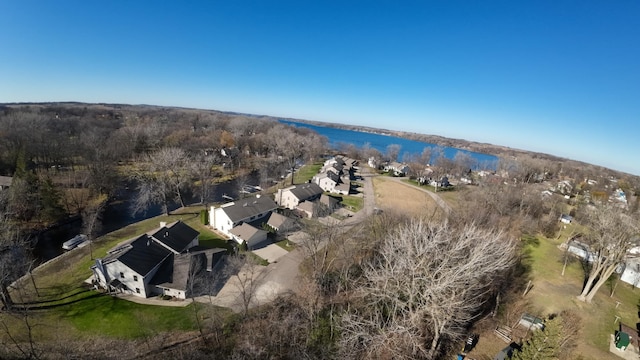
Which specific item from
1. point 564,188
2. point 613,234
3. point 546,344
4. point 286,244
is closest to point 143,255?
point 286,244

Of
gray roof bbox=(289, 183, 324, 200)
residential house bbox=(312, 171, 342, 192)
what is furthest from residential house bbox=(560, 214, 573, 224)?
gray roof bbox=(289, 183, 324, 200)

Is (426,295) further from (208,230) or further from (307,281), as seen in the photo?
(208,230)

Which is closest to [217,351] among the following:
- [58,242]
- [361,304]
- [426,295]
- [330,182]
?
[361,304]

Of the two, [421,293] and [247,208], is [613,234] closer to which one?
[421,293]

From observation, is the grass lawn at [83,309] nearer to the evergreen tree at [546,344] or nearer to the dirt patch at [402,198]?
the evergreen tree at [546,344]

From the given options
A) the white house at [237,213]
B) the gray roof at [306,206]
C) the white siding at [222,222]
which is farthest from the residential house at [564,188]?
the white siding at [222,222]
